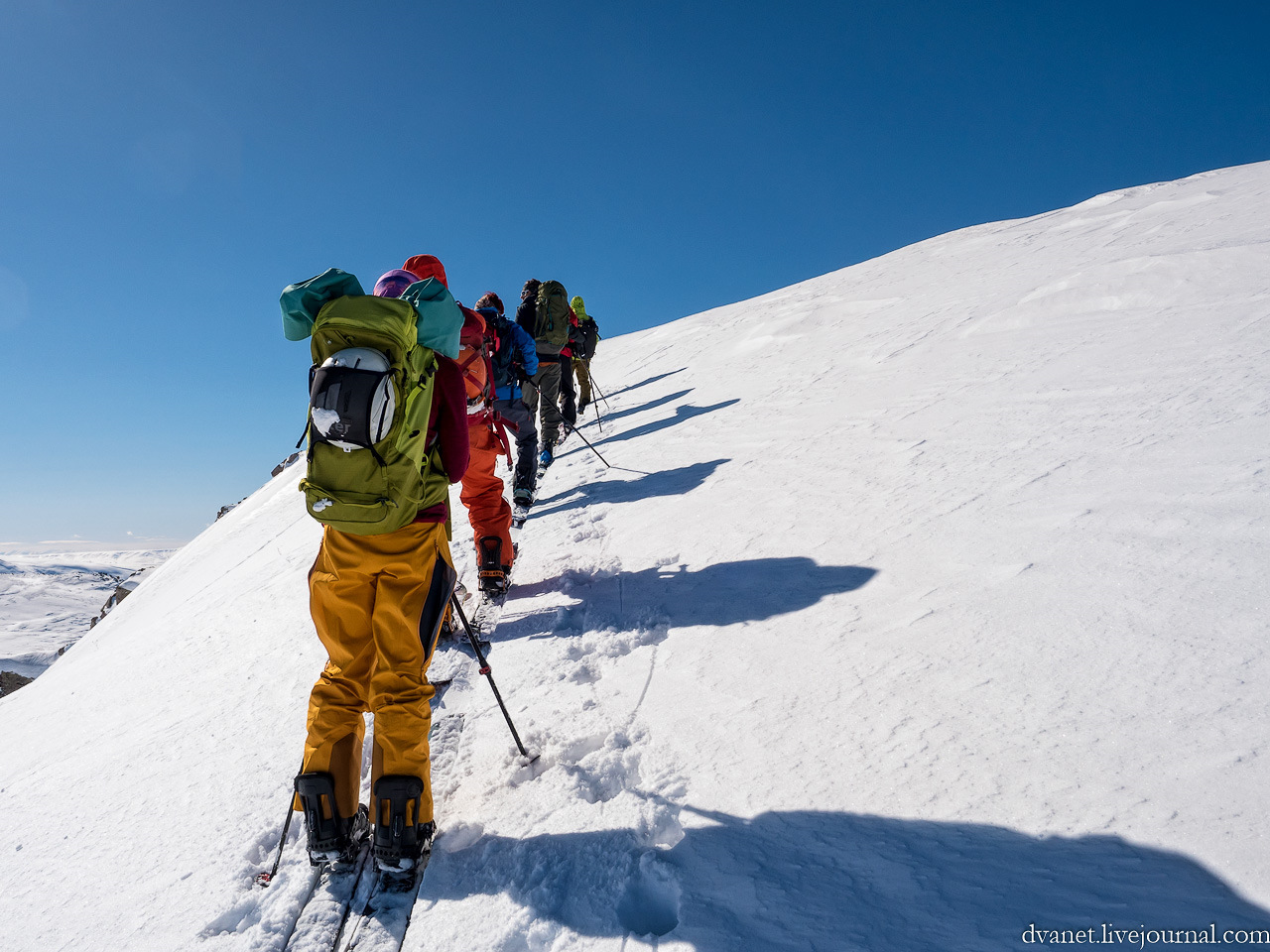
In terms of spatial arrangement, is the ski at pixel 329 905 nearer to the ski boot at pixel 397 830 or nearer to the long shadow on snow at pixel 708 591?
the ski boot at pixel 397 830

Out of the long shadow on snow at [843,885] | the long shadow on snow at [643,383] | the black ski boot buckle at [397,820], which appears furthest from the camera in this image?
the long shadow on snow at [643,383]

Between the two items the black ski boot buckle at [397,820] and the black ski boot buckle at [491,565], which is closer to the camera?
the black ski boot buckle at [397,820]

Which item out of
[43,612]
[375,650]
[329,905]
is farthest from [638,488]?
[43,612]

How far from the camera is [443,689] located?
10.9ft

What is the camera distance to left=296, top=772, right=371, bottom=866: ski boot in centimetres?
211

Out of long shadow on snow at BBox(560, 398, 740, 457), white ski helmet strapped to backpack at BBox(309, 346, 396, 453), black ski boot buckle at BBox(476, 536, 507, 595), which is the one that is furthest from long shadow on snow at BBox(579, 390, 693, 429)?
white ski helmet strapped to backpack at BBox(309, 346, 396, 453)

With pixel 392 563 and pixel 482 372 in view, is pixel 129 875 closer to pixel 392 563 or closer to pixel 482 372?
pixel 392 563

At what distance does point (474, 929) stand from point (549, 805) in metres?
0.52

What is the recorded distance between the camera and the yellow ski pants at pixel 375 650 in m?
2.17

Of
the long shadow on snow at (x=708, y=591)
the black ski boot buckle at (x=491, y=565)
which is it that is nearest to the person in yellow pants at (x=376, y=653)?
the long shadow on snow at (x=708, y=591)

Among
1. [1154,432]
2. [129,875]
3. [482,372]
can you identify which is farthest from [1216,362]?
[129,875]

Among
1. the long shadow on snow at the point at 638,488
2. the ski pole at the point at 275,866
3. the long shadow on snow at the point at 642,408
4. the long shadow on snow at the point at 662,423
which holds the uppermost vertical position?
the long shadow on snow at the point at 642,408

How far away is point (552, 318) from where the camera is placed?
8.16 metres

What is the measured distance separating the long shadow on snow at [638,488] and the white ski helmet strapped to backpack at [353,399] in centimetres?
406
